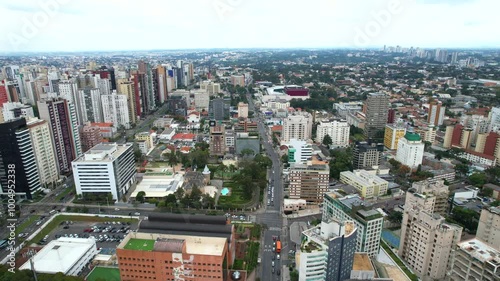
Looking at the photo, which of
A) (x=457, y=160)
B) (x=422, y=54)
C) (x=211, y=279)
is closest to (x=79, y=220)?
(x=211, y=279)

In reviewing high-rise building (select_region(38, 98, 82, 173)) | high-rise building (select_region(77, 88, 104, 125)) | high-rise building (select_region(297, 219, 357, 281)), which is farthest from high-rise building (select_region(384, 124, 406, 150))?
high-rise building (select_region(77, 88, 104, 125))

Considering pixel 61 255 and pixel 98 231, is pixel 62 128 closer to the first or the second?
pixel 98 231

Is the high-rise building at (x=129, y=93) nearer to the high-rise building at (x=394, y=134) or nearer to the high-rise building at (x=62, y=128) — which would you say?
the high-rise building at (x=62, y=128)

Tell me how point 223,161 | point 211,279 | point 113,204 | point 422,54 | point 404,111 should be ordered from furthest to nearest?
point 422,54
point 404,111
point 223,161
point 113,204
point 211,279

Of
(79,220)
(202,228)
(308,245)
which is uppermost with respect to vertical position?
(308,245)

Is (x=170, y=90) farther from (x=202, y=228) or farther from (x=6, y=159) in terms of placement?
(x=202, y=228)

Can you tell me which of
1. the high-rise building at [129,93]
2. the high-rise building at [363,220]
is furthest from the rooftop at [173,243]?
the high-rise building at [129,93]
